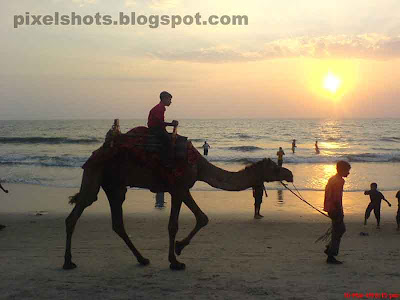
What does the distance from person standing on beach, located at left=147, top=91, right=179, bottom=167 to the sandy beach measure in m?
1.93

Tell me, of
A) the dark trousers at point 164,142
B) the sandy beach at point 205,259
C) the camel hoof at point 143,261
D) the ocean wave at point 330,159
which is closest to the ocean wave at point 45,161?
the ocean wave at point 330,159

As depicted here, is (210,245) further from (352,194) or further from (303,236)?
(352,194)

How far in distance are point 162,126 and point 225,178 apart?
1.42 m

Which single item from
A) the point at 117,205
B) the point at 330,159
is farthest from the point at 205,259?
the point at 330,159

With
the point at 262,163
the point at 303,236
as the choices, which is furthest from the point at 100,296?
the point at 303,236

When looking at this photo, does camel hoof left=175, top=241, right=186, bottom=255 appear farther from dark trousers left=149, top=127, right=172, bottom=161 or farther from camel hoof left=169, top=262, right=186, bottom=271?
dark trousers left=149, top=127, right=172, bottom=161

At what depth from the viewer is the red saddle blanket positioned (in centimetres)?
741

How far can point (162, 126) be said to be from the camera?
7.41 metres

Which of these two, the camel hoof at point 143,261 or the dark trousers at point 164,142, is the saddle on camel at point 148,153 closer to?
the dark trousers at point 164,142

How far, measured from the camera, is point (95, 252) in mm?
8688

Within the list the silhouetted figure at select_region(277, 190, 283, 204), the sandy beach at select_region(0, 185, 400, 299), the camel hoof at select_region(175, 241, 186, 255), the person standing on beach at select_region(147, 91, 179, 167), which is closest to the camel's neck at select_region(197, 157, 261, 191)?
the person standing on beach at select_region(147, 91, 179, 167)

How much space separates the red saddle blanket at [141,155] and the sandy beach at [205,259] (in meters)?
1.68

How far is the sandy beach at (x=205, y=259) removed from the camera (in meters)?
6.36

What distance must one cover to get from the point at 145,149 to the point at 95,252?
2.67m
